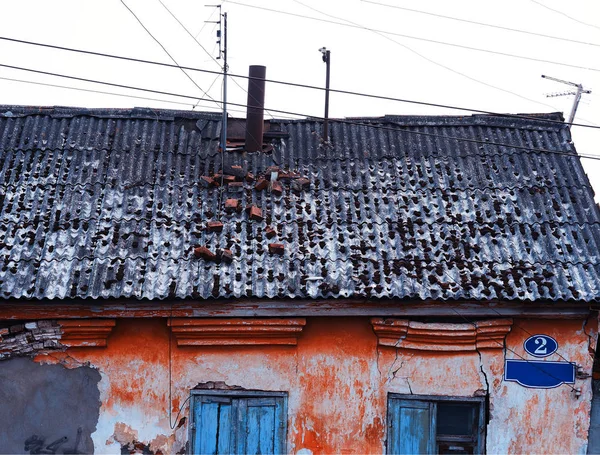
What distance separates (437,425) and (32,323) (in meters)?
3.91

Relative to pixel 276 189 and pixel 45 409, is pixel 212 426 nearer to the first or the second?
pixel 45 409

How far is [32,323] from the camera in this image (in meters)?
6.97

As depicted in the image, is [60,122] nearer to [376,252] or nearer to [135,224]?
[135,224]

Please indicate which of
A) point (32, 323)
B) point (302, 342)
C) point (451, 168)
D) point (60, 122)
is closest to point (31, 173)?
point (60, 122)

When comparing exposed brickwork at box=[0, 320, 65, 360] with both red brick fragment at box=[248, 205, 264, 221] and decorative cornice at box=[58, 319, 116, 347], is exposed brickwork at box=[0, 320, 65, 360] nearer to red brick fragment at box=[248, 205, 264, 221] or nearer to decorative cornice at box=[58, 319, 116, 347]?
decorative cornice at box=[58, 319, 116, 347]

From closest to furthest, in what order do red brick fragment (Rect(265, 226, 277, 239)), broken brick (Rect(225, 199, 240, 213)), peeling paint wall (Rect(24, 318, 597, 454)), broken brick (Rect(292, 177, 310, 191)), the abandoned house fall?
the abandoned house < peeling paint wall (Rect(24, 318, 597, 454)) < red brick fragment (Rect(265, 226, 277, 239)) < broken brick (Rect(225, 199, 240, 213)) < broken brick (Rect(292, 177, 310, 191))

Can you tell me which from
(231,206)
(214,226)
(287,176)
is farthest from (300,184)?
(214,226)

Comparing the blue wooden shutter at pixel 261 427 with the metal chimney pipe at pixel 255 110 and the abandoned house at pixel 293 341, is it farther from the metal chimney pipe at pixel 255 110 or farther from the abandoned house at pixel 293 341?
the metal chimney pipe at pixel 255 110

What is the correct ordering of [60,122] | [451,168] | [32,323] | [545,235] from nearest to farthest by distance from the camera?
[32,323]
[545,235]
[451,168]
[60,122]

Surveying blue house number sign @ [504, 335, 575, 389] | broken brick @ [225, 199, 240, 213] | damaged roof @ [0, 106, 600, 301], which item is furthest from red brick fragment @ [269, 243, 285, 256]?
blue house number sign @ [504, 335, 575, 389]

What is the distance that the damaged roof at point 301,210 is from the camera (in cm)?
699

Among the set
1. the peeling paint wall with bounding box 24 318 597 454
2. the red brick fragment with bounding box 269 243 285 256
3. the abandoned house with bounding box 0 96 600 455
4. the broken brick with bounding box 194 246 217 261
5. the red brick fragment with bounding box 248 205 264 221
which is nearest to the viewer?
the abandoned house with bounding box 0 96 600 455

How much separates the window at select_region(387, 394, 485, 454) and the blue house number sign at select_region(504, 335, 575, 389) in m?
0.41

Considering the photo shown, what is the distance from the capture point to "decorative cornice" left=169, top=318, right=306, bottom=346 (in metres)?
6.96
